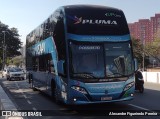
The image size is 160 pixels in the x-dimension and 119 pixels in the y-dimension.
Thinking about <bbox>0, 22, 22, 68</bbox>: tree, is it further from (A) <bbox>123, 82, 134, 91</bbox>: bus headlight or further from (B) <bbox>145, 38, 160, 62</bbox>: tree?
(A) <bbox>123, 82, 134, 91</bbox>: bus headlight

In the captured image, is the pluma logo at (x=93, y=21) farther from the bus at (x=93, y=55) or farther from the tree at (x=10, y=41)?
the tree at (x=10, y=41)

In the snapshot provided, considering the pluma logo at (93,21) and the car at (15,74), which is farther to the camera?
the car at (15,74)

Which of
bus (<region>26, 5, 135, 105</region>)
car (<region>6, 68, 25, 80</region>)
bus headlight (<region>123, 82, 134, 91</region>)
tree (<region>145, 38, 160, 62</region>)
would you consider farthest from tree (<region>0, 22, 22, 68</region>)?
bus headlight (<region>123, 82, 134, 91</region>)

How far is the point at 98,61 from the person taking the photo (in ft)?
39.9

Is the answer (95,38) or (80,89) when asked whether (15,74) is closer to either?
(95,38)

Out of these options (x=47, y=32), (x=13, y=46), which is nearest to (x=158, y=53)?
(x=13, y=46)

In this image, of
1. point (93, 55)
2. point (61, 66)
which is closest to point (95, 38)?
point (93, 55)

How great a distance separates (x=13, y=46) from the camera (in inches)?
3944

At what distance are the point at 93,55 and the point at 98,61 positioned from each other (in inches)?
10.4

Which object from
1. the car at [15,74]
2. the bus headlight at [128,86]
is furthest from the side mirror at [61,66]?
the car at [15,74]

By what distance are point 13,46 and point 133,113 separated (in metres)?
90.8

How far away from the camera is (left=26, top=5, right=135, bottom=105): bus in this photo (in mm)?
11977

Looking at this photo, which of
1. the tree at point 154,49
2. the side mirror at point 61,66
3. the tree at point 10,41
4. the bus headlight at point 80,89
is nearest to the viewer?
the bus headlight at point 80,89

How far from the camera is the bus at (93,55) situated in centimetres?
1198
